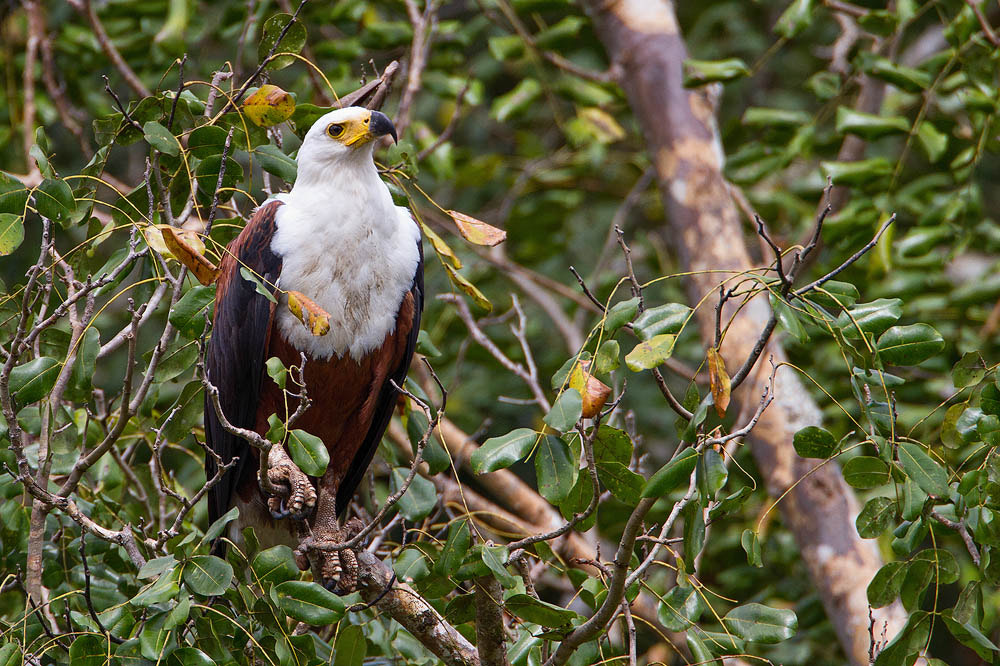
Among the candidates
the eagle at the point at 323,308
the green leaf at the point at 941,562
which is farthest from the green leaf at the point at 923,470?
the eagle at the point at 323,308

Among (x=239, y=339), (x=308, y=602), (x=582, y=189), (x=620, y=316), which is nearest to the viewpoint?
(x=620, y=316)

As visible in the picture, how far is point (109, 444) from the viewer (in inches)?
96.3

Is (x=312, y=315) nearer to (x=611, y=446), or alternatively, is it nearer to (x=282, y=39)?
(x=611, y=446)

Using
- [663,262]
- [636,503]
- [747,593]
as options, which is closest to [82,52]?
[663,262]

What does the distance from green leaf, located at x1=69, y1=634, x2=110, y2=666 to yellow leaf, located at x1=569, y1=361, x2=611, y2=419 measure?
1039mm

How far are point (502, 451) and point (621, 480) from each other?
0.96ft

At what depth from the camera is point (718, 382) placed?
195 cm

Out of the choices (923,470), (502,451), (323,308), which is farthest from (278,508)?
(923,470)

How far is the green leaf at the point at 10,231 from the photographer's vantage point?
88.0 inches

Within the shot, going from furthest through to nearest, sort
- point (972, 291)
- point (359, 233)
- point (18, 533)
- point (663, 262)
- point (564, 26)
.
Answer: point (663, 262) → point (564, 26) → point (972, 291) → point (359, 233) → point (18, 533)

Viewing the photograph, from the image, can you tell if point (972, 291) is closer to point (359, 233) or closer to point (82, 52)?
point (359, 233)

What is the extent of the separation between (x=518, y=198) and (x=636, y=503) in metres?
3.24

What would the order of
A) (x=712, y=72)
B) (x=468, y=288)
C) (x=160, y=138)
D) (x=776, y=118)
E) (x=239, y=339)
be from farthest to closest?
(x=776, y=118) → (x=712, y=72) → (x=239, y=339) → (x=468, y=288) → (x=160, y=138)

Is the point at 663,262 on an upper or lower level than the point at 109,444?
lower
